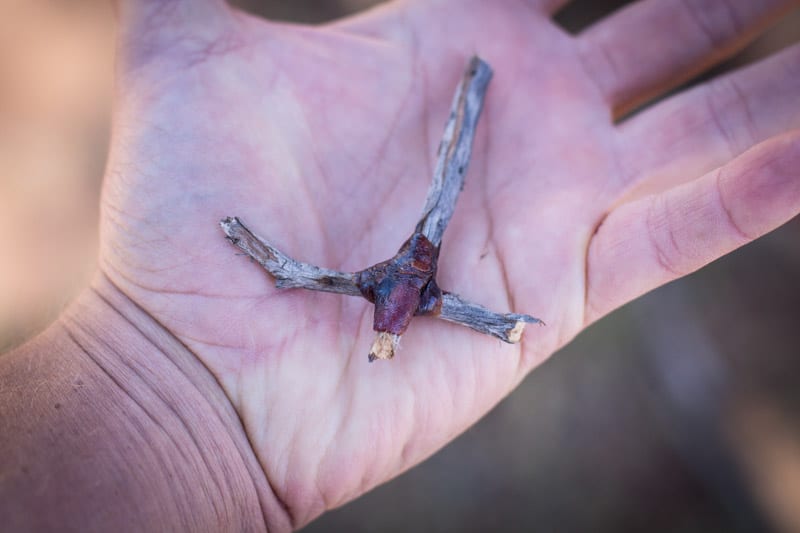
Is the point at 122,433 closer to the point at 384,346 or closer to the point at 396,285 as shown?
the point at 384,346

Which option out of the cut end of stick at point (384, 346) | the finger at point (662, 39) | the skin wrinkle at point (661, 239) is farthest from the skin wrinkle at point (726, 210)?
the cut end of stick at point (384, 346)

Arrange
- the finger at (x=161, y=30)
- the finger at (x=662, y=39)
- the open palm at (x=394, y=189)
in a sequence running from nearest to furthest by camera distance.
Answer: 1. the open palm at (x=394, y=189)
2. the finger at (x=161, y=30)
3. the finger at (x=662, y=39)

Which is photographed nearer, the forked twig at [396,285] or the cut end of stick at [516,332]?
the forked twig at [396,285]

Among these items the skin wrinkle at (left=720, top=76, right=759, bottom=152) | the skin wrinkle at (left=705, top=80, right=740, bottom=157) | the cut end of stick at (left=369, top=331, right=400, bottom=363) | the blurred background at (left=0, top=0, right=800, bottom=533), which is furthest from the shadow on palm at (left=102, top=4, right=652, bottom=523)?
the blurred background at (left=0, top=0, right=800, bottom=533)

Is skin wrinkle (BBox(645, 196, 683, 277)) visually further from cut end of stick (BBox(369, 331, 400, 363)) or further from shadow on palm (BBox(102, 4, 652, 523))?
cut end of stick (BBox(369, 331, 400, 363))

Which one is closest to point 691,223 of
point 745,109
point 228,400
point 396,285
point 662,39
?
point 745,109

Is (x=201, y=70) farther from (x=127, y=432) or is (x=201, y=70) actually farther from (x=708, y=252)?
(x=708, y=252)

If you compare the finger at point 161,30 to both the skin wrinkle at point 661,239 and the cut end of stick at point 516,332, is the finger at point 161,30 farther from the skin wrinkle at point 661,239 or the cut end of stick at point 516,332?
the skin wrinkle at point 661,239
